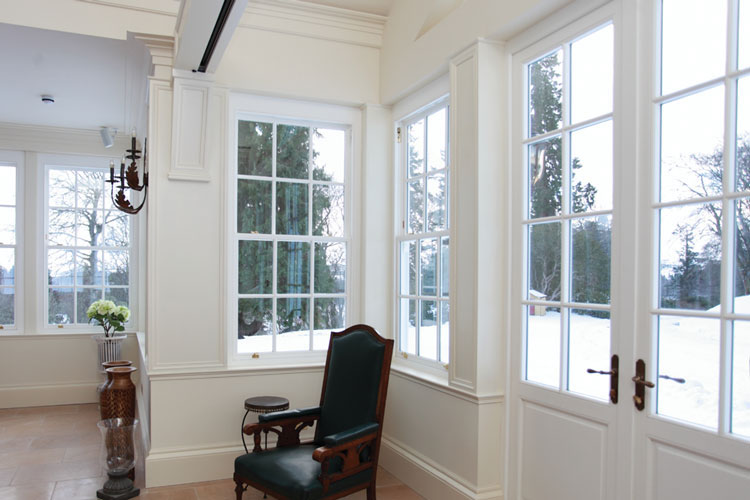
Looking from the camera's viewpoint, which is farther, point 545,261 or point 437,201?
point 437,201

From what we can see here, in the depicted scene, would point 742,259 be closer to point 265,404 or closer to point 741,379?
point 741,379

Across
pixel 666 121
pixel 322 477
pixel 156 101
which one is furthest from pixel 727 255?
pixel 156 101

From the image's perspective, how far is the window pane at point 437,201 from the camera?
12.7 ft

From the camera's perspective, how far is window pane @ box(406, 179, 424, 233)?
13.7ft

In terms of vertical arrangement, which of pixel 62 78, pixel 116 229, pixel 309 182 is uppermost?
pixel 62 78

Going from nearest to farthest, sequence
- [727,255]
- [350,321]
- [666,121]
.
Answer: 1. [727,255]
2. [666,121]
3. [350,321]

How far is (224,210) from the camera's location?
416 centimetres

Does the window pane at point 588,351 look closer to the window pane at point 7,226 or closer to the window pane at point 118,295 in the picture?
the window pane at point 118,295

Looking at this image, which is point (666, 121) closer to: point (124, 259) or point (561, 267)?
point (561, 267)

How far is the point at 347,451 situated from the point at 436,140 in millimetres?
2116

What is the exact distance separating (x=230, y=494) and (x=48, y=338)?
4.09 metres

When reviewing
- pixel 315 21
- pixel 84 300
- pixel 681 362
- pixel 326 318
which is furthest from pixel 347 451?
pixel 84 300

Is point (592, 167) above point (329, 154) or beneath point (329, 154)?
beneath

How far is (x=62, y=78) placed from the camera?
5047 millimetres
